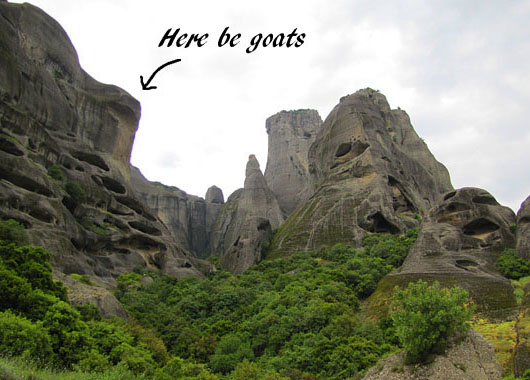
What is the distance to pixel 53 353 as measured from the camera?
1502 cm

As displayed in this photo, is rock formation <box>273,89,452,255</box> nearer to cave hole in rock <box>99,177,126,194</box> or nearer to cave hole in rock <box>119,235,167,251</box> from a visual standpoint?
cave hole in rock <box>119,235,167,251</box>

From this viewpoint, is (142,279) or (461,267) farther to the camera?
(142,279)

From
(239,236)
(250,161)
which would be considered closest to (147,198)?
(250,161)

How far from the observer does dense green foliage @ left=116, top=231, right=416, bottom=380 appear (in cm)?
2027

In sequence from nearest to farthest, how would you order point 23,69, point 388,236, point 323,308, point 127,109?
1. point 323,308
2. point 23,69
3. point 388,236
4. point 127,109

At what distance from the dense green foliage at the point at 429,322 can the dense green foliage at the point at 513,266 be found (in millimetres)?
15337

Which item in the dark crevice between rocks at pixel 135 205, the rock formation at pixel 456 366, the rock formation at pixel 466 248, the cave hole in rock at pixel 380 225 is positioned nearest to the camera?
the rock formation at pixel 456 366

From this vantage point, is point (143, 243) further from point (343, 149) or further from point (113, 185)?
point (343, 149)

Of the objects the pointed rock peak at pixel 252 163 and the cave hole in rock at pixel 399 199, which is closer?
the cave hole in rock at pixel 399 199

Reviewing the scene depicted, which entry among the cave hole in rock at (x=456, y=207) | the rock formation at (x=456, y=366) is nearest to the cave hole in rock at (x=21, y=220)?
the rock formation at (x=456, y=366)

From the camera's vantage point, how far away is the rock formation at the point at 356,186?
161 feet

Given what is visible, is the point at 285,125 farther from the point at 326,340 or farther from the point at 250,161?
the point at 326,340

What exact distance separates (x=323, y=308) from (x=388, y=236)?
70.7ft

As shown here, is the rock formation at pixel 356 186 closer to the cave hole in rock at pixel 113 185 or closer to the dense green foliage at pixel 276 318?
the dense green foliage at pixel 276 318
